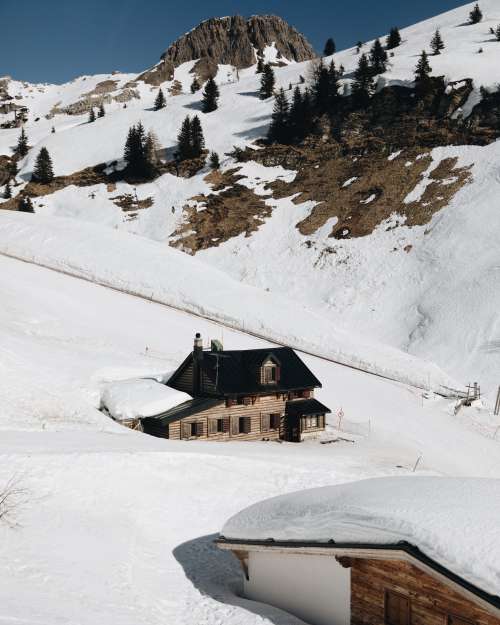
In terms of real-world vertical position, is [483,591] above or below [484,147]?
below

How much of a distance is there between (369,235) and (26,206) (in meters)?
53.1

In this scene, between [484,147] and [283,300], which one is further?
[484,147]

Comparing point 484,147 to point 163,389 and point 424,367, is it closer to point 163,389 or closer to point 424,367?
point 424,367

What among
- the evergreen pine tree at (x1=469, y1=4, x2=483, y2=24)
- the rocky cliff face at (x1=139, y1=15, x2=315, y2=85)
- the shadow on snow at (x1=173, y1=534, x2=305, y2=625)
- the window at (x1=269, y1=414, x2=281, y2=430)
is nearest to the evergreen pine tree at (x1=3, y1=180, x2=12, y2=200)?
the window at (x1=269, y1=414, x2=281, y2=430)

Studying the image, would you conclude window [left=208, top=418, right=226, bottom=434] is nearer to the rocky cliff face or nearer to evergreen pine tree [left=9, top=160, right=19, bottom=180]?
evergreen pine tree [left=9, top=160, right=19, bottom=180]

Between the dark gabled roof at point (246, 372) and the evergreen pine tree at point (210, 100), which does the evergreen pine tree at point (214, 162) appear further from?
the dark gabled roof at point (246, 372)

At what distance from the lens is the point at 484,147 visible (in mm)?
71875

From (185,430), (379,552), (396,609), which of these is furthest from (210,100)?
(396,609)

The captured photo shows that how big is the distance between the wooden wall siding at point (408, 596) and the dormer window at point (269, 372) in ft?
71.4

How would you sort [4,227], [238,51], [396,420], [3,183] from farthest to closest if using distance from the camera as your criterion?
1. [238,51]
2. [3,183]
3. [4,227]
4. [396,420]

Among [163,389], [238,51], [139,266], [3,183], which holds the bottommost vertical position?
[163,389]

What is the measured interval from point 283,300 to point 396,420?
21211 millimetres

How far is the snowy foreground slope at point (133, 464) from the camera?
1314 centimetres

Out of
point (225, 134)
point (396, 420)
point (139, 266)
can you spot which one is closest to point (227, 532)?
point (396, 420)
